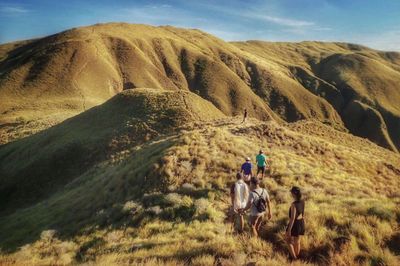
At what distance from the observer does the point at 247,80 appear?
16525 centimetres

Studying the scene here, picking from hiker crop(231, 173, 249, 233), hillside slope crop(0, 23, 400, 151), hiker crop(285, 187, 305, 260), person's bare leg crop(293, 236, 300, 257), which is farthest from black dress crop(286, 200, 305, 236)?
hillside slope crop(0, 23, 400, 151)

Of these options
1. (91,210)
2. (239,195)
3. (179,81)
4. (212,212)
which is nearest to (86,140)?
(91,210)

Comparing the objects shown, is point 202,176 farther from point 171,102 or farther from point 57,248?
point 171,102

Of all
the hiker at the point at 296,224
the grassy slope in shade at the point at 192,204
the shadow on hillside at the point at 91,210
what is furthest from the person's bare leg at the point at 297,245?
the shadow on hillside at the point at 91,210

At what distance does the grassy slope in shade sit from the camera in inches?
396

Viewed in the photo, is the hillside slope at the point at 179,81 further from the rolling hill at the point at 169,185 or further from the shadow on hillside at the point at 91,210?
the shadow on hillside at the point at 91,210

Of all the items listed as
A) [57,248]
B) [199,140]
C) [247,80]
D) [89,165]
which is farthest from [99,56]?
[57,248]

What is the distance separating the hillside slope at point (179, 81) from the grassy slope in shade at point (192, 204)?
51.3 meters

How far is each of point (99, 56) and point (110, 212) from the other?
123041mm

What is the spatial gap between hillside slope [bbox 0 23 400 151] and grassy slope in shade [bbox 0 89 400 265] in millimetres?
51338

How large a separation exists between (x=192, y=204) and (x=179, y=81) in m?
134

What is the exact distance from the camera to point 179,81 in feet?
486

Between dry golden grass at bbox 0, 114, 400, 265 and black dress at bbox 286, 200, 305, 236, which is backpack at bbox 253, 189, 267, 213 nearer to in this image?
dry golden grass at bbox 0, 114, 400, 265

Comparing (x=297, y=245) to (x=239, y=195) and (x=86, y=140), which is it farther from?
(x=86, y=140)
